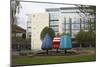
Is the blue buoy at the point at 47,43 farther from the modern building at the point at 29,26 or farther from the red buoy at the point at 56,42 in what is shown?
the modern building at the point at 29,26

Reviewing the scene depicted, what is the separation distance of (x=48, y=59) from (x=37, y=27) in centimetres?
50

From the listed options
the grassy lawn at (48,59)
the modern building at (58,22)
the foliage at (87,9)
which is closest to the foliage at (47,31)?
the modern building at (58,22)

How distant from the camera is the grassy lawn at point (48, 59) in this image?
9.23 feet

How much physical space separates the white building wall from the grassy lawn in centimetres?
16

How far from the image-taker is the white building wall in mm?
2900

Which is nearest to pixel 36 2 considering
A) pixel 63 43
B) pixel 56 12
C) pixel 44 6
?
pixel 44 6

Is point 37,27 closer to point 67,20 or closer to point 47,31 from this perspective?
point 47,31

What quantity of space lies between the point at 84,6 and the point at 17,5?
3.46 feet

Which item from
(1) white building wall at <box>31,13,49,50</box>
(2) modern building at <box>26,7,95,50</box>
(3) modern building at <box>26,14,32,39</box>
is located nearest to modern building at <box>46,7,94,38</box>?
(2) modern building at <box>26,7,95,50</box>

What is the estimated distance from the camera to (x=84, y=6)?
316 centimetres

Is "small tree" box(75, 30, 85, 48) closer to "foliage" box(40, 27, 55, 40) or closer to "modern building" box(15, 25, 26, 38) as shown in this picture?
"foliage" box(40, 27, 55, 40)

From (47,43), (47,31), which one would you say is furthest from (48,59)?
(47,31)

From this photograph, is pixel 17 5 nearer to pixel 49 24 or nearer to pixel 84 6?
pixel 49 24

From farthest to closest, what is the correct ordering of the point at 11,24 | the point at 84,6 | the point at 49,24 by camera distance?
the point at 84,6, the point at 49,24, the point at 11,24
